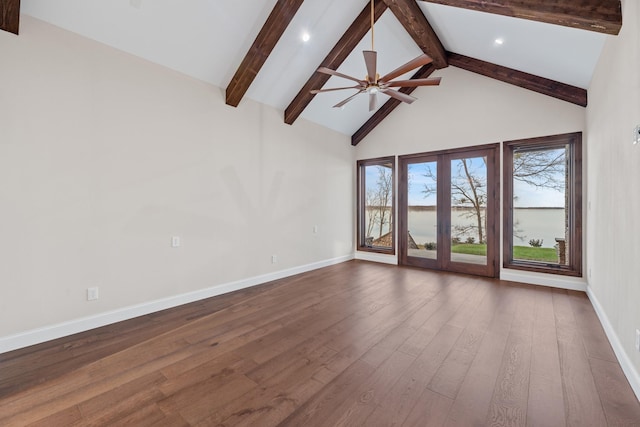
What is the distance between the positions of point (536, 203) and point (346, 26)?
423cm

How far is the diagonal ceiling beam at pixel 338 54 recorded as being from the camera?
3.96 m

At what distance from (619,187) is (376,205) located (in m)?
4.46

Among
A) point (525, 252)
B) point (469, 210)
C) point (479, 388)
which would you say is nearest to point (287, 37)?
point (469, 210)

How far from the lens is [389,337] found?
2.68 meters

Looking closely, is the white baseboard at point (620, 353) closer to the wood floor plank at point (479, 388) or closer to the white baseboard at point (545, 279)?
the wood floor plank at point (479, 388)

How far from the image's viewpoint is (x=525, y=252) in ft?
15.6

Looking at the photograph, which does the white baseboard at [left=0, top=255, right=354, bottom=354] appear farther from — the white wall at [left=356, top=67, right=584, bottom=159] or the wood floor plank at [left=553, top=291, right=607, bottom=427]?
the white wall at [left=356, top=67, right=584, bottom=159]

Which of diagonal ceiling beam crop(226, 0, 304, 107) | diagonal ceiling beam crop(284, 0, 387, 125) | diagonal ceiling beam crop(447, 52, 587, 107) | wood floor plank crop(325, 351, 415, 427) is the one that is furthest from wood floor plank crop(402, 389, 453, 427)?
diagonal ceiling beam crop(447, 52, 587, 107)

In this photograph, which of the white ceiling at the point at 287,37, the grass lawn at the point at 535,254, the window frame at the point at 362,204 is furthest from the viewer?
the window frame at the point at 362,204

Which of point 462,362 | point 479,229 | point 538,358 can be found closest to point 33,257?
point 462,362

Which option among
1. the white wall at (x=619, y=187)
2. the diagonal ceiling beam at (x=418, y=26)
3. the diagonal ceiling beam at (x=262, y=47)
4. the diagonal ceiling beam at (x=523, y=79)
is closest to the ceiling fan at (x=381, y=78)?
the diagonal ceiling beam at (x=262, y=47)

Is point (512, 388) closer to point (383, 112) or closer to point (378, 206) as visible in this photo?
point (378, 206)

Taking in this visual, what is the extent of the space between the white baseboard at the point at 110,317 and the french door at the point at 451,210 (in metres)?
3.30

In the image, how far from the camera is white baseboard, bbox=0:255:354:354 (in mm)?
2518
